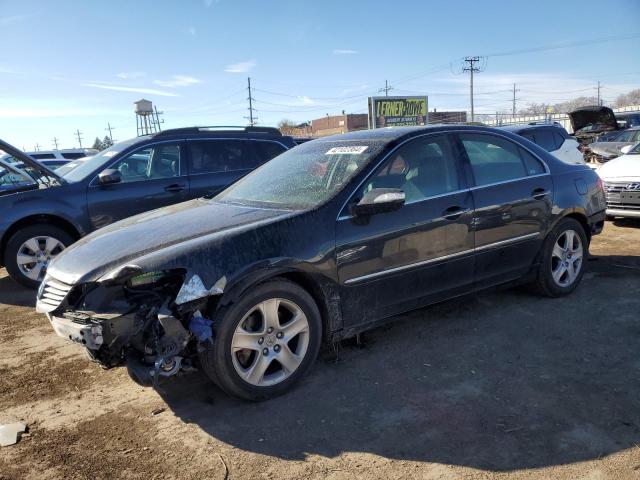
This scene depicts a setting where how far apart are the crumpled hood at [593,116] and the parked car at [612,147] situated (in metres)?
1.71

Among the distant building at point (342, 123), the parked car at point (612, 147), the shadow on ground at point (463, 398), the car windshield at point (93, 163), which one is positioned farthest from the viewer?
the distant building at point (342, 123)

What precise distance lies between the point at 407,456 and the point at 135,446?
1490 millimetres

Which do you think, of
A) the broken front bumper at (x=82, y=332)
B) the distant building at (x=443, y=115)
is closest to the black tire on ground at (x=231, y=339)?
the broken front bumper at (x=82, y=332)

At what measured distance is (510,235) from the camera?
14.6ft

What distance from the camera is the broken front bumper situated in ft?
9.37

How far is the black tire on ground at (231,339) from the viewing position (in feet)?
9.92

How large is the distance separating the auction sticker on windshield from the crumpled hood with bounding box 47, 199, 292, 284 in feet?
2.74

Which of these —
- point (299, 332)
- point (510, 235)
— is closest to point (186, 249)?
point (299, 332)

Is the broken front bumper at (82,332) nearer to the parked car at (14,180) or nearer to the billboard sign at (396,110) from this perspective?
the parked car at (14,180)

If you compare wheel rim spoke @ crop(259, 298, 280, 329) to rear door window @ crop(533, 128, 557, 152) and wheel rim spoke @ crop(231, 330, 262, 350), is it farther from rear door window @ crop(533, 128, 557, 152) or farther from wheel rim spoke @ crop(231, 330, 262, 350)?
rear door window @ crop(533, 128, 557, 152)

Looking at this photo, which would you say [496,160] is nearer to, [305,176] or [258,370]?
[305,176]

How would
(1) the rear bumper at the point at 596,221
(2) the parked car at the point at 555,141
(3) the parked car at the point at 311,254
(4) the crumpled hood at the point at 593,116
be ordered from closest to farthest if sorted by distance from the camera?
(3) the parked car at the point at 311,254
(1) the rear bumper at the point at 596,221
(2) the parked car at the point at 555,141
(4) the crumpled hood at the point at 593,116

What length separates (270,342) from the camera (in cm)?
326

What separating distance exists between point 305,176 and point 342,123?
65.7 m
